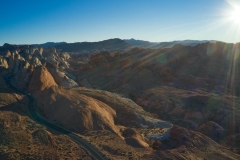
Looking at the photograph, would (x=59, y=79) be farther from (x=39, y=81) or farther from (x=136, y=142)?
(x=136, y=142)

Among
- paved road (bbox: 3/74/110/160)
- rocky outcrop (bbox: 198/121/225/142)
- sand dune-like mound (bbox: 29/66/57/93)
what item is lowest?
rocky outcrop (bbox: 198/121/225/142)

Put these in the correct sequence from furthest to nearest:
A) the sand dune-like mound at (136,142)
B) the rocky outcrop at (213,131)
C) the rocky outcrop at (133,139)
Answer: the rocky outcrop at (213,131) < the rocky outcrop at (133,139) < the sand dune-like mound at (136,142)

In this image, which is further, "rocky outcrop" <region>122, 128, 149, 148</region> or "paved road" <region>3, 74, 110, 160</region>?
"rocky outcrop" <region>122, 128, 149, 148</region>

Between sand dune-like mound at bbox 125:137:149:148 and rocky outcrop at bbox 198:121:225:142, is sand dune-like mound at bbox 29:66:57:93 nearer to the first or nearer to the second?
sand dune-like mound at bbox 125:137:149:148

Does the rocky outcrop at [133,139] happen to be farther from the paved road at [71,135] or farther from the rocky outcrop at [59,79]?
the rocky outcrop at [59,79]

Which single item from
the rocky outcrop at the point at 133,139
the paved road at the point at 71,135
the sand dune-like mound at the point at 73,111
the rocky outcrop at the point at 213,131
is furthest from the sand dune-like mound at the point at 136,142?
the rocky outcrop at the point at 213,131

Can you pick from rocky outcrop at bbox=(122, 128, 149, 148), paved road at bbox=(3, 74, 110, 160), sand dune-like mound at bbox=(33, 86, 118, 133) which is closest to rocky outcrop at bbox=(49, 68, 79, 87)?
sand dune-like mound at bbox=(33, 86, 118, 133)

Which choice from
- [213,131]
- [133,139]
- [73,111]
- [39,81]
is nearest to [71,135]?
[73,111]

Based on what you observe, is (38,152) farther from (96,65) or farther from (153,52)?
(153,52)

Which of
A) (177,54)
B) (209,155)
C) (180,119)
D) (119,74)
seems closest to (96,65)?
(119,74)
